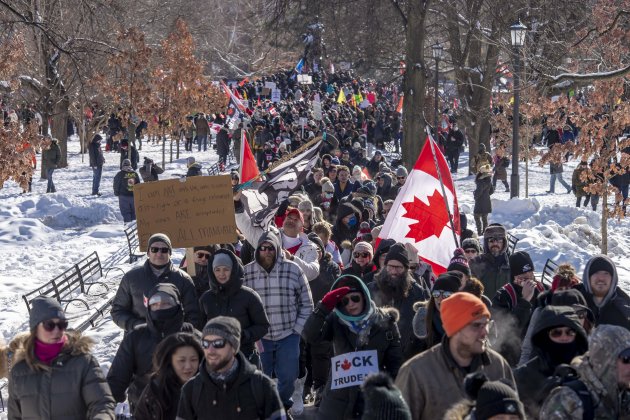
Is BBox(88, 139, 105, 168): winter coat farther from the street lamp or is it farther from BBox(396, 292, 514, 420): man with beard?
BBox(396, 292, 514, 420): man with beard

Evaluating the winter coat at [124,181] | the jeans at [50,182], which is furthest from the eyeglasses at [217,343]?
the jeans at [50,182]

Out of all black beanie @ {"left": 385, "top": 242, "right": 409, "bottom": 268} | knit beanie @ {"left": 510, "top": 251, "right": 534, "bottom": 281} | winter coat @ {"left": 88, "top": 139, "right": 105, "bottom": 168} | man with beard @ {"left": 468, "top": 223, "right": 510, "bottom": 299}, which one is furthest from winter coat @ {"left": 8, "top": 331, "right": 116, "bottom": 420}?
winter coat @ {"left": 88, "top": 139, "right": 105, "bottom": 168}

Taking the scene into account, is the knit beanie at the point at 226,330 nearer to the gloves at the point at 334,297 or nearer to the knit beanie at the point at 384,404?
the gloves at the point at 334,297

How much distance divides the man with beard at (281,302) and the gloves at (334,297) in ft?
5.82

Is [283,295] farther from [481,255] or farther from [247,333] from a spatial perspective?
[481,255]

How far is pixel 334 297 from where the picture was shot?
631 centimetres

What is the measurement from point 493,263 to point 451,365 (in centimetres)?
413

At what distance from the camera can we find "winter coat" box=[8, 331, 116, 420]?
18.2ft

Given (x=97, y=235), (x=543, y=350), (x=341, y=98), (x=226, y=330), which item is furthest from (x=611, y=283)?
(x=341, y=98)

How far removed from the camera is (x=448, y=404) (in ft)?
16.3

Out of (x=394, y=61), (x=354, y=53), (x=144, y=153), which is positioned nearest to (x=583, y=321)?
(x=354, y=53)

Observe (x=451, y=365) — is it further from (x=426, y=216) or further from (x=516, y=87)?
(x=516, y=87)

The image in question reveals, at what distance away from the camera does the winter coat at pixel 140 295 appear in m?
7.52

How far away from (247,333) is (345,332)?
1237 mm
